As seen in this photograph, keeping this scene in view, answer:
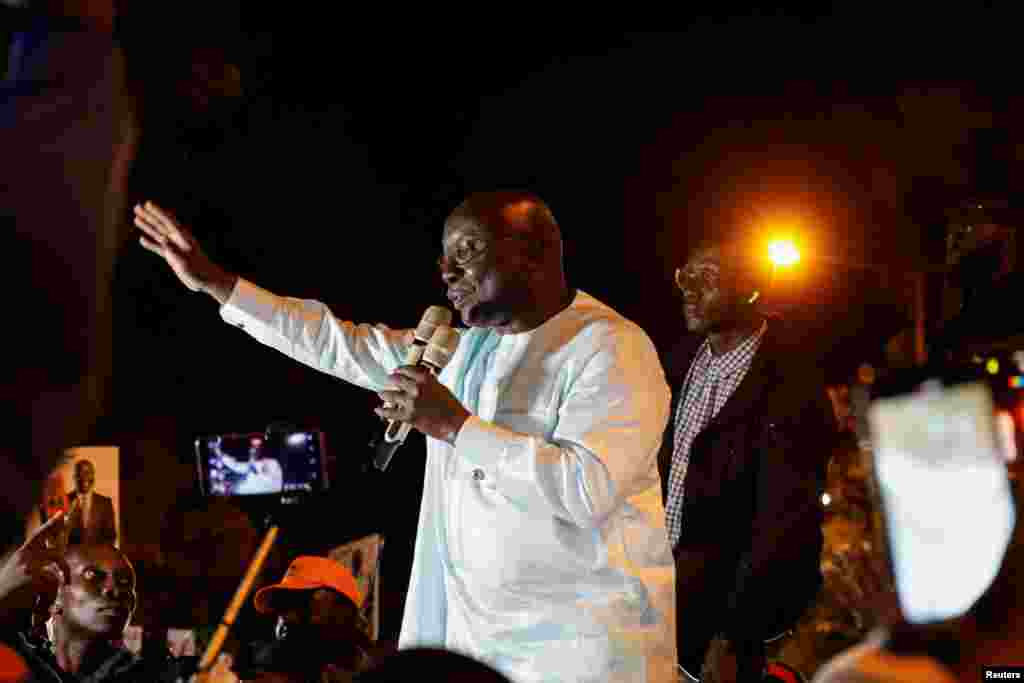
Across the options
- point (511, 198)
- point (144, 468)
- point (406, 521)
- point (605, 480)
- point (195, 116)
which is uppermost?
point (195, 116)

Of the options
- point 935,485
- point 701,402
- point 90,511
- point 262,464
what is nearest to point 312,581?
point 90,511

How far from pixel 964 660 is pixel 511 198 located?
9.47 ft

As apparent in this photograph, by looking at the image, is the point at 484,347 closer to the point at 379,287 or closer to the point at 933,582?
the point at 933,582

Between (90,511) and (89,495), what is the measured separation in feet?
0.26

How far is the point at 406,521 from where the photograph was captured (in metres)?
10.7

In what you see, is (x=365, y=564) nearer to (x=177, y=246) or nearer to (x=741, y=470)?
(x=741, y=470)

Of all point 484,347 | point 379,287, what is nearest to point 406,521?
point 379,287

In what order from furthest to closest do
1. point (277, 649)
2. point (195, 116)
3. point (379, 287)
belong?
point (379, 287) → point (195, 116) → point (277, 649)

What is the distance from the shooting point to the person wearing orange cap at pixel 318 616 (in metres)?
5.43

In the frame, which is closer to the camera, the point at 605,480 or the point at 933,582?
the point at 933,582

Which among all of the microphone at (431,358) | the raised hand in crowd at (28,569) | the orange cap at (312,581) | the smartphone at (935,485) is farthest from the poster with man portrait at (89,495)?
the smartphone at (935,485)

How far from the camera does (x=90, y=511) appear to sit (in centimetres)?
580

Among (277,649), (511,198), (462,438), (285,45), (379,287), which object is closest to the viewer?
(462,438)

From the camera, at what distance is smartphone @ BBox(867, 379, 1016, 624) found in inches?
54.2
